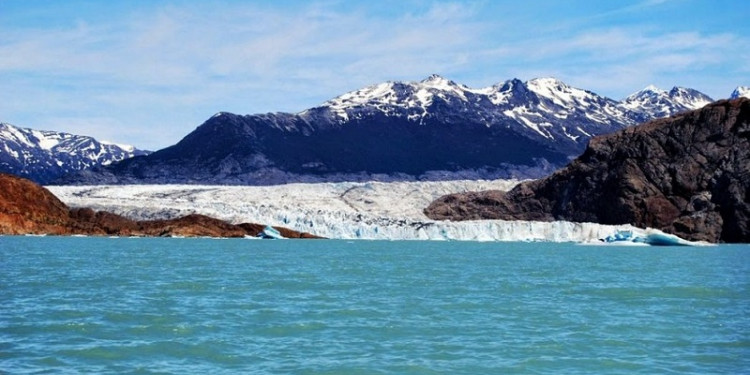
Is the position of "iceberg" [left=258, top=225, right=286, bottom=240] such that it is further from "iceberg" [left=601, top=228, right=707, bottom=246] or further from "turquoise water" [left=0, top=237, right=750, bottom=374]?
"turquoise water" [left=0, top=237, right=750, bottom=374]

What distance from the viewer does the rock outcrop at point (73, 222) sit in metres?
83.7

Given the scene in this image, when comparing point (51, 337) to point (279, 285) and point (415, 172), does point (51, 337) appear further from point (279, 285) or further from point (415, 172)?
point (415, 172)

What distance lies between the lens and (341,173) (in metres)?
189

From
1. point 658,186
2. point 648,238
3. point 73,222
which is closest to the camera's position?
point 648,238

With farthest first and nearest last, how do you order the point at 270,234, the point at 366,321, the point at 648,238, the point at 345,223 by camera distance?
the point at 345,223
the point at 270,234
the point at 648,238
the point at 366,321

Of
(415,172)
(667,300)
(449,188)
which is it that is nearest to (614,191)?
(449,188)

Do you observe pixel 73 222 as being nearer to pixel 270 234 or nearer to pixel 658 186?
pixel 270 234

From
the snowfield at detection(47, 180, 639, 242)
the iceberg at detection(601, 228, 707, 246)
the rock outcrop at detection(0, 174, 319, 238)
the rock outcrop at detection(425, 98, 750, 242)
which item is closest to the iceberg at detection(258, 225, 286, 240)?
the rock outcrop at detection(0, 174, 319, 238)

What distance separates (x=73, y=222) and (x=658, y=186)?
2319 inches

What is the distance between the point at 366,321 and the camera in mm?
22750

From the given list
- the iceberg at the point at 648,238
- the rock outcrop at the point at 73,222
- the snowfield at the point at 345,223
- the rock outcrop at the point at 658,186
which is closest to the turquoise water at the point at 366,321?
the iceberg at the point at 648,238

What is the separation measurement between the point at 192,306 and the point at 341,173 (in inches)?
6444

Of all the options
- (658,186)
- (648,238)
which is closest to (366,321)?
(648,238)

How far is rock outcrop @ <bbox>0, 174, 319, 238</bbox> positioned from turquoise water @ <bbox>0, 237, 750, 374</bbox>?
46.5 m
